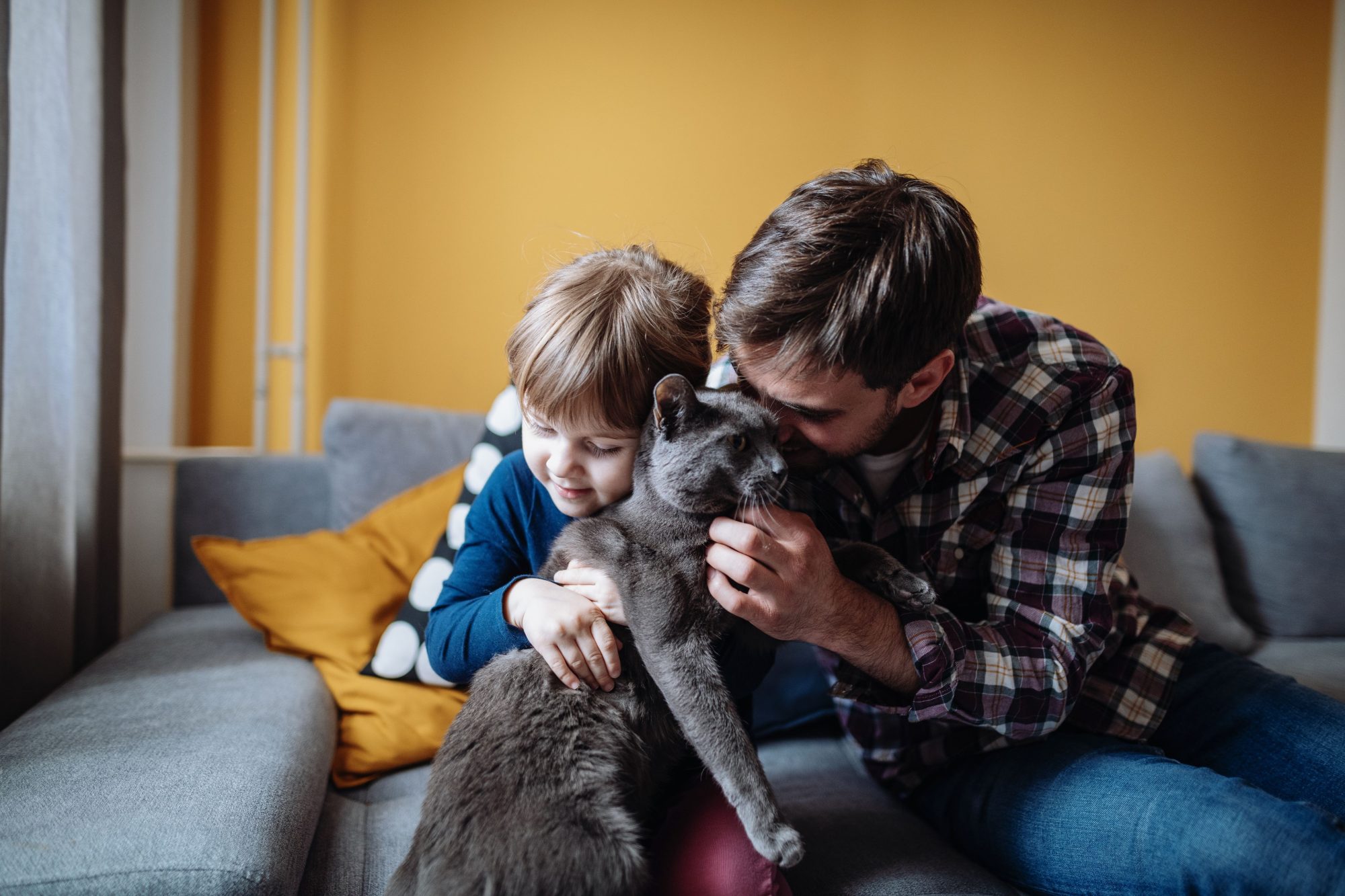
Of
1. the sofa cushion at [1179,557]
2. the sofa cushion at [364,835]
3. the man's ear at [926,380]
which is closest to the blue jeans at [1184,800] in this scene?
the man's ear at [926,380]

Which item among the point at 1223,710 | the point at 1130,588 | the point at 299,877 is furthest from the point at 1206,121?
the point at 299,877

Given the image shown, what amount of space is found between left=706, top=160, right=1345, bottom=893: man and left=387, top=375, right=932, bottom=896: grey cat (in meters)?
0.07

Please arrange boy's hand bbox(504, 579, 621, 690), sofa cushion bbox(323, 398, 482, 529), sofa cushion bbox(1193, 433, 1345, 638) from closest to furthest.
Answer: boy's hand bbox(504, 579, 621, 690), sofa cushion bbox(323, 398, 482, 529), sofa cushion bbox(1193, 433, 1345, 638)

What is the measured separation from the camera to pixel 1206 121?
8.89 feet

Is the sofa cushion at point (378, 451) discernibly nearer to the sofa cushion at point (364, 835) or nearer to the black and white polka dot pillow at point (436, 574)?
the black and white polka dot pillow at point (436, 574)

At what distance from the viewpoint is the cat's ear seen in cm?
101

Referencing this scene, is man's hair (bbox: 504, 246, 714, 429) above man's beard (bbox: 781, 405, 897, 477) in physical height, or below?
above

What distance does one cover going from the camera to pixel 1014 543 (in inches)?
50.9

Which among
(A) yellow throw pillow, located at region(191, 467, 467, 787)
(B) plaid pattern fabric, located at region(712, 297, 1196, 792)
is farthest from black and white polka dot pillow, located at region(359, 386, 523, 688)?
(B) plaid pattern fabric, located at region(712, 297, 1196, 792)

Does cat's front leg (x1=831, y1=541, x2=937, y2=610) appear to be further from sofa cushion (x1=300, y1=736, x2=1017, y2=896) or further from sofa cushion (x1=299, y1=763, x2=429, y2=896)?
sofa cushion (x1=299, y1=763, x2=429, y2=896)

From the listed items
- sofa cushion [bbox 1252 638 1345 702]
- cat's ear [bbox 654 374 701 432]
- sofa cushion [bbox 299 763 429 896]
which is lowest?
sofa cushion [bbox 299 763 429 896]

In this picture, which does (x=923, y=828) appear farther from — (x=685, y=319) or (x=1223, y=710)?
(x=685, y=319)

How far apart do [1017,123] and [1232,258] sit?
95 cm

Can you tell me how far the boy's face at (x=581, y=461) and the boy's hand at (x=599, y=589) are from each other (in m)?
0.11
